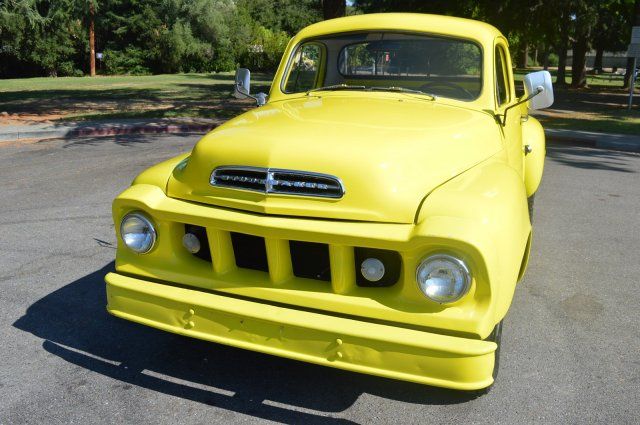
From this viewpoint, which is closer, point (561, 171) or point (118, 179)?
point (118, 179)

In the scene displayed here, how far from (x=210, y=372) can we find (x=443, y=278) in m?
1.47

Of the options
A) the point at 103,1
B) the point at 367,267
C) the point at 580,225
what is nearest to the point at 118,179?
the point at 580,225

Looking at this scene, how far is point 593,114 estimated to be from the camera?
55.5ft

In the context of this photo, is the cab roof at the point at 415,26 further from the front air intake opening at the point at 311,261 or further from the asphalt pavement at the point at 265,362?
the front air intake opening at the point at 311,261

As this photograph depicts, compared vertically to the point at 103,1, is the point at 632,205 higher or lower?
lower

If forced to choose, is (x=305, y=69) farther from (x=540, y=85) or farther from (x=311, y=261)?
(x=311, y=261)

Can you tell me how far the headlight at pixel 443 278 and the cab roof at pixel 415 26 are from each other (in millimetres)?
2198

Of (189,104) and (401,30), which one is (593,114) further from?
(401,30)

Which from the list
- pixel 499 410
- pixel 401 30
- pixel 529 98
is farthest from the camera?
pixel 401 30

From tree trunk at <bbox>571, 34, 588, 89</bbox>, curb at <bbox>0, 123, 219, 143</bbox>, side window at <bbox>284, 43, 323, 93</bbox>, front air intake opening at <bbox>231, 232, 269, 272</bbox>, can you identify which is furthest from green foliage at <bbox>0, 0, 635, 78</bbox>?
front air intake opening at <bbox>231, 232, 269, 272</bbox>

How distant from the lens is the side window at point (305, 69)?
184 inches

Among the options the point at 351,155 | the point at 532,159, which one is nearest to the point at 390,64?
the point at 532,159

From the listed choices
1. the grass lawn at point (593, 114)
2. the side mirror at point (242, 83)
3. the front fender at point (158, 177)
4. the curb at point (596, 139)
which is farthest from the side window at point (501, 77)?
the grass lawn at point (593, 114)

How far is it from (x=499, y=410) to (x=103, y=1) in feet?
125
